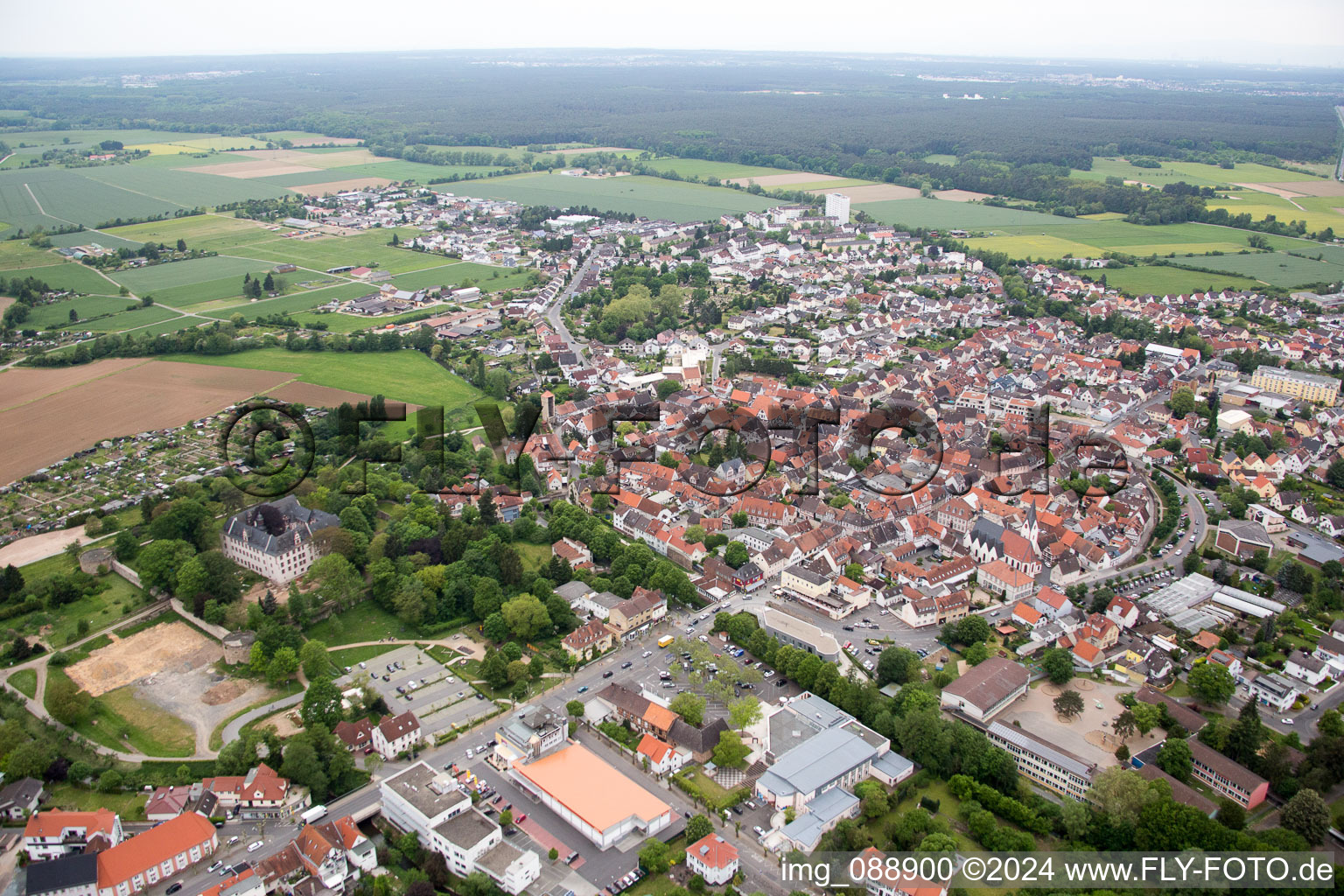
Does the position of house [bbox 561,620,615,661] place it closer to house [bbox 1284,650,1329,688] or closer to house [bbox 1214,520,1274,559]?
house [bbox 1284,650,1329,688]

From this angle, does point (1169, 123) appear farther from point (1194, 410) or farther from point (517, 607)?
point (517, 607)

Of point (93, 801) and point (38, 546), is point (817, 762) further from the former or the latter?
point (38, 546)

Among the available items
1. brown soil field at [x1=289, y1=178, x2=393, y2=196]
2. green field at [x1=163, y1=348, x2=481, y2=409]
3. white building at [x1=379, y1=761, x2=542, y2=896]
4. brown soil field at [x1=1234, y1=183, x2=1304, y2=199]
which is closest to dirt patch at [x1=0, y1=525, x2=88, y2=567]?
green field at [x1=163, y1=348, x2=481, y2=409]

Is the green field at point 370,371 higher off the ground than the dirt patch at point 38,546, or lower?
higher

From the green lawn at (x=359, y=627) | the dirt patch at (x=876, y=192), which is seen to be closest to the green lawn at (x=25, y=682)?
the green lawn at (x=359, y=627)

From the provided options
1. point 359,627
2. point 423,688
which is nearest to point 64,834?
point 423,688

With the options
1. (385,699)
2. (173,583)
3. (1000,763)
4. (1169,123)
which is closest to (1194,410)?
(1000,763)

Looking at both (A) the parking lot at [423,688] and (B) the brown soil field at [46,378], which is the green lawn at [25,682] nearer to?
(A) the parking lot at [423,688]
